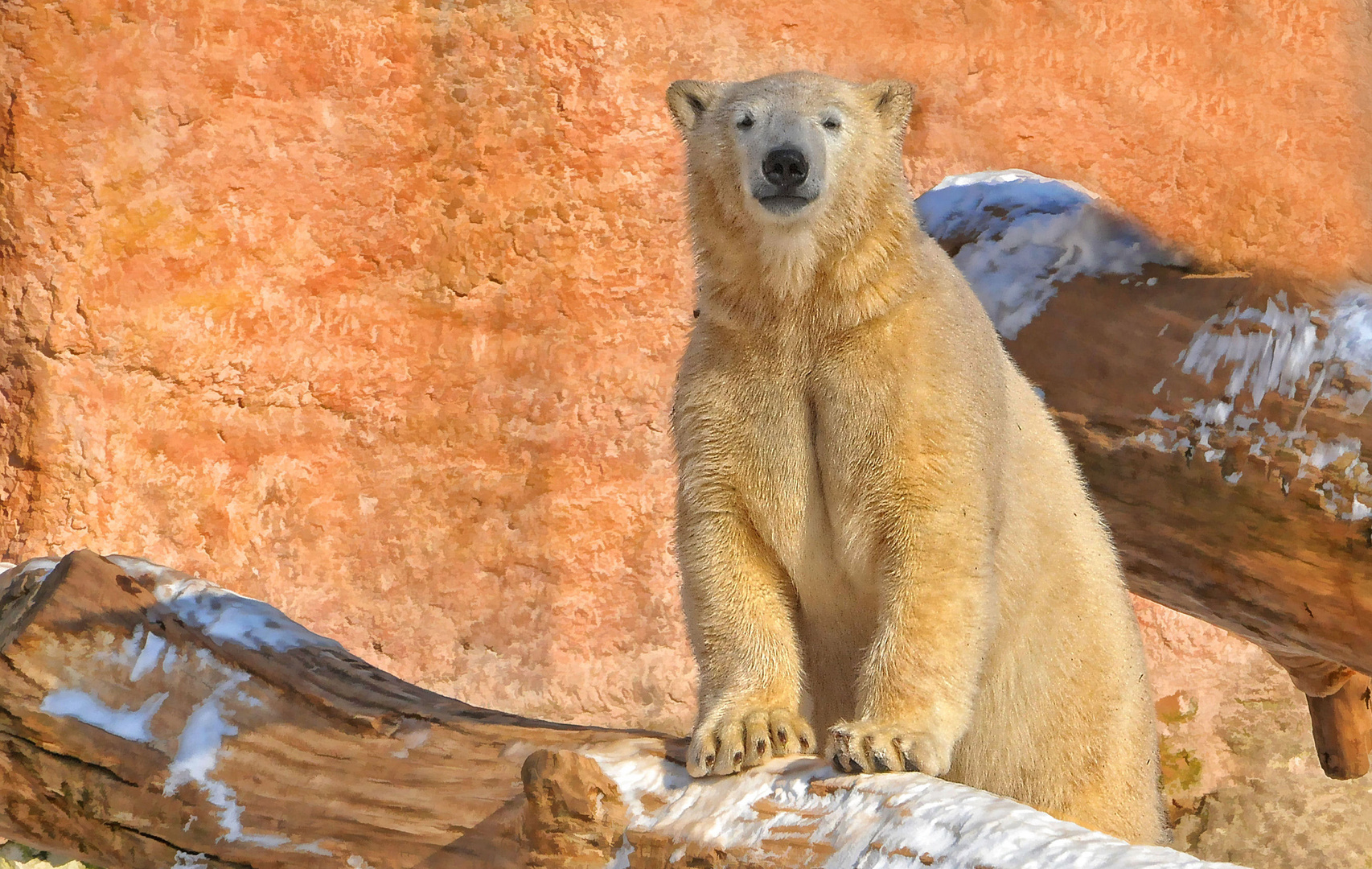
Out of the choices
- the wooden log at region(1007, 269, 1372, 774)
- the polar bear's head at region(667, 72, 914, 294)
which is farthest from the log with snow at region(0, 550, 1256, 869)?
the wooden log at region(1007, 269, 1372, 774)

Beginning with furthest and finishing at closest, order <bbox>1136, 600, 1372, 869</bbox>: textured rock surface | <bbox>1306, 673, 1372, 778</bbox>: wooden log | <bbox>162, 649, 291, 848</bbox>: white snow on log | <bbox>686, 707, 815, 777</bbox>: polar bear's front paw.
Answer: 1. <bbox>1136, 600, 1372, 869</bbox>: textured rock surface
2. <bbox>1306, 673, 1372, 778</bbox>: wooden log
3. <bbox>162, 649, 291, 848</bbox>: white snow on log
4. <bbox>686, 707, 815, 777</bbox>: polar bear's front paw

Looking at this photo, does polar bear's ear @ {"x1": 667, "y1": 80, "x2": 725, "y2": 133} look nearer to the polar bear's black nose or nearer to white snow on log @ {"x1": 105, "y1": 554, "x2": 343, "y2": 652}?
the polar bear's black nose

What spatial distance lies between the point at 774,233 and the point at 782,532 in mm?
685

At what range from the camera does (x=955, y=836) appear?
7.36 ft

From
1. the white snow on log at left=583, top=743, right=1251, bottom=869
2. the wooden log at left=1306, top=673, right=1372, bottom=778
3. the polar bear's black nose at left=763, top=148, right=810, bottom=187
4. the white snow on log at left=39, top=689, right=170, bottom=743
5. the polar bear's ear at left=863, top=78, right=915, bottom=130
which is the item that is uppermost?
the polar bear's ear at left=863, top=78, right=915, bottom=130

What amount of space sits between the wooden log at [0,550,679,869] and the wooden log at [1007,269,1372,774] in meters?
1.93

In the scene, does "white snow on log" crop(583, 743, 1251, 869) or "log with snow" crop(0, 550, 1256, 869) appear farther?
"log with snow" crop(0, 550, 1256, 869)

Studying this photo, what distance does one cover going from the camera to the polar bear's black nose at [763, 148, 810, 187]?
3.00 m

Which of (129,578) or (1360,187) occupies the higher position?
(1360,187)

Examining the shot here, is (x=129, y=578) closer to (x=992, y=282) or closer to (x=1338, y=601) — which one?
(x=992, y=282)

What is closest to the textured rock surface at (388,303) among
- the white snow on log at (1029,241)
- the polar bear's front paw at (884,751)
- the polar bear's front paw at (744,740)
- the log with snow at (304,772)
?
the white snow on log at (1029,241)

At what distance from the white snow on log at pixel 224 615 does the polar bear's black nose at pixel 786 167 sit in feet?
5.51

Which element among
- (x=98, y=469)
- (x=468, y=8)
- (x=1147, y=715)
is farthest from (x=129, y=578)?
(x=468, y=8)

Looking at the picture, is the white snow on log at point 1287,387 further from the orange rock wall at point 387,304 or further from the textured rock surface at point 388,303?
the orange rock wall at point 387,304
